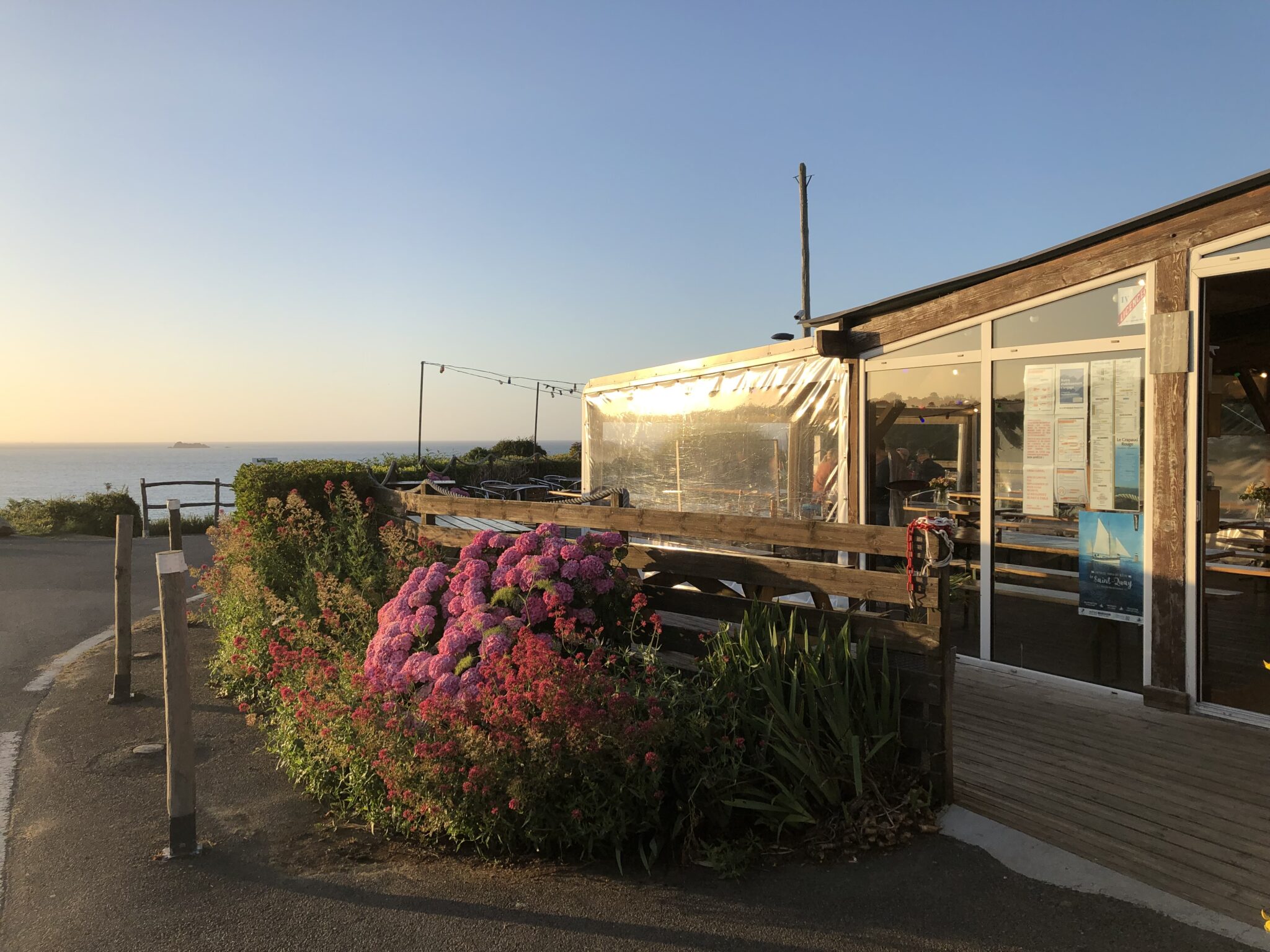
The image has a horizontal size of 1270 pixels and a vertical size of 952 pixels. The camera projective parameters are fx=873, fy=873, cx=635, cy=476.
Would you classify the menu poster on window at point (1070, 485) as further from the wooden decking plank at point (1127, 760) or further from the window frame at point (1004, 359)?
the wooden decking plank at point (1127, 760)

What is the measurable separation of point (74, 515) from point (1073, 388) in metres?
22.6

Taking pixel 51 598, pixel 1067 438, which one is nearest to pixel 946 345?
pixel 1067 438

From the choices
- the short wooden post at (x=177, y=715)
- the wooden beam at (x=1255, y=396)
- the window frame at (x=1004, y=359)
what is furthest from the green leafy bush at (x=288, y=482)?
the wooden beam at (x=1255, y=396)

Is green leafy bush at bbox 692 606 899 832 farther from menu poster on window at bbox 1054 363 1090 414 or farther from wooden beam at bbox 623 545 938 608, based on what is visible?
menu poster on window at bbox 1054 363 1090 414

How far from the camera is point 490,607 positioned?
450 cm

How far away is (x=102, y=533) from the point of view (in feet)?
69.1

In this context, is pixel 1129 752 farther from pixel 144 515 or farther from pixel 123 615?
pixel 144 515

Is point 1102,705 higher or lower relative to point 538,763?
lower

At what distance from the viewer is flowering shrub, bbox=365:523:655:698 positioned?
4.25 m

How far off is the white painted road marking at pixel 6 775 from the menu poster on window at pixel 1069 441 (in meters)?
5.87

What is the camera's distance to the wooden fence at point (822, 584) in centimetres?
376

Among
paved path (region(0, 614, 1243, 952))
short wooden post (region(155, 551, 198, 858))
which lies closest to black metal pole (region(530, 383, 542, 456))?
short wooden post (region(155, 551, 198, 858))


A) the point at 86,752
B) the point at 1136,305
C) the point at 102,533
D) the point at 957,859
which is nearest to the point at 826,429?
the point at 1136,305

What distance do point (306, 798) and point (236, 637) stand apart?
284 cm
